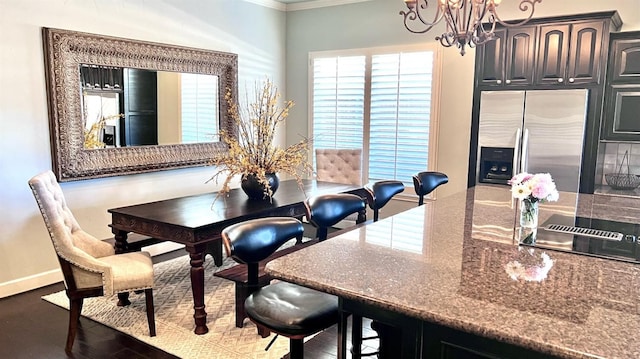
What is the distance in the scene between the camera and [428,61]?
5.10 metres

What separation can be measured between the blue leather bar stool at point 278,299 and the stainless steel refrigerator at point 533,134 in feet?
8.95

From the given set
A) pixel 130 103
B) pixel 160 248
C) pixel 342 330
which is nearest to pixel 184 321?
pixel 160 248

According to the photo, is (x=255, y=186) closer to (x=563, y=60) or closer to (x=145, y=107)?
(x=145, y=107)

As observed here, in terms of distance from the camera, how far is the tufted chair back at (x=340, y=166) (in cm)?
530

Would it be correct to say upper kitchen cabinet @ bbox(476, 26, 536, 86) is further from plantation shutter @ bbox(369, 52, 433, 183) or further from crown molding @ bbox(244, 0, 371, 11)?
crown molding @ bbox(244, 0, 371, 11)

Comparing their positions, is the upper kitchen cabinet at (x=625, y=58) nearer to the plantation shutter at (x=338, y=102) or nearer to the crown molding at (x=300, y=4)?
the plantation shutter at (x=338, y=102)

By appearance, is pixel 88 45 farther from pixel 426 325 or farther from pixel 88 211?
pixel 426 325

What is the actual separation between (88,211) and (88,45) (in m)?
1.48

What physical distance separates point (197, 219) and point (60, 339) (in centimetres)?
117

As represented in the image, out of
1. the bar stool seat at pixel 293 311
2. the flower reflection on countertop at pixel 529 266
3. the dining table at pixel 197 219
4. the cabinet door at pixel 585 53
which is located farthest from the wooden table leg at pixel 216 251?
the cabinet door at pixel 585 53

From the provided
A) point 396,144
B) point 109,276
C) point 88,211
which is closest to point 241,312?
point 109,276

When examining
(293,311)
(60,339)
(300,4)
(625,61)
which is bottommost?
(60,339)

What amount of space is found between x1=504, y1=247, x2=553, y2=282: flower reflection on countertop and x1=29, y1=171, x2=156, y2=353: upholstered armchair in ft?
7.54

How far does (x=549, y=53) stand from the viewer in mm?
3988
